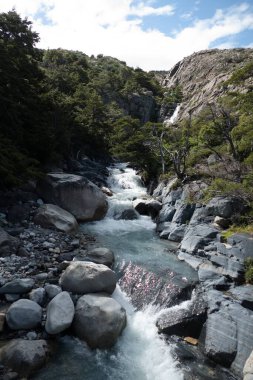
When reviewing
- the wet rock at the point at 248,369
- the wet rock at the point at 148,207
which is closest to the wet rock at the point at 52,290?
the wet rock at the point at 248,369

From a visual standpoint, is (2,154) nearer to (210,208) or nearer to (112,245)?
(112,245)

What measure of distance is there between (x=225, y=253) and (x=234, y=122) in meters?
16.8

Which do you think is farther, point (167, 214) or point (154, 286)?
point (167, 214)

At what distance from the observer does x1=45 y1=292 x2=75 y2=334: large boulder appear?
8.38m

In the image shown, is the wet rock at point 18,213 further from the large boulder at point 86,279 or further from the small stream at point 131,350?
the large boulder at point 86,279

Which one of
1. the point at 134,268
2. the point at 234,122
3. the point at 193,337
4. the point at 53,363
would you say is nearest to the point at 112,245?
the point at 134,268

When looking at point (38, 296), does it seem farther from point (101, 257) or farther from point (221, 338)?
point (221, 338)

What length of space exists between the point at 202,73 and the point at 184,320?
68.2 metres

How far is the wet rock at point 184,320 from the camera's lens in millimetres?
9391

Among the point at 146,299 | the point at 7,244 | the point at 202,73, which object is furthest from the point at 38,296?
the point at 202,73

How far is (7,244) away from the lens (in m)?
11.7

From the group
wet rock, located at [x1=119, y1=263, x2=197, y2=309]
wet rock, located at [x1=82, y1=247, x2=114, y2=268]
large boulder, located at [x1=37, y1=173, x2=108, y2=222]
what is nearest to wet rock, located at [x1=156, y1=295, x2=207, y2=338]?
wet rock, located at [x1=119, y1=263, x2=197, y2=309]

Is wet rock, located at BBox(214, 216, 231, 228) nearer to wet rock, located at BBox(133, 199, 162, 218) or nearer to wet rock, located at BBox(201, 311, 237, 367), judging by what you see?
wet rock, located at BBox(133, 199, 162, 218)

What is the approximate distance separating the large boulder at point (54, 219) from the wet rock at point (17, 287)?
5.40 m
